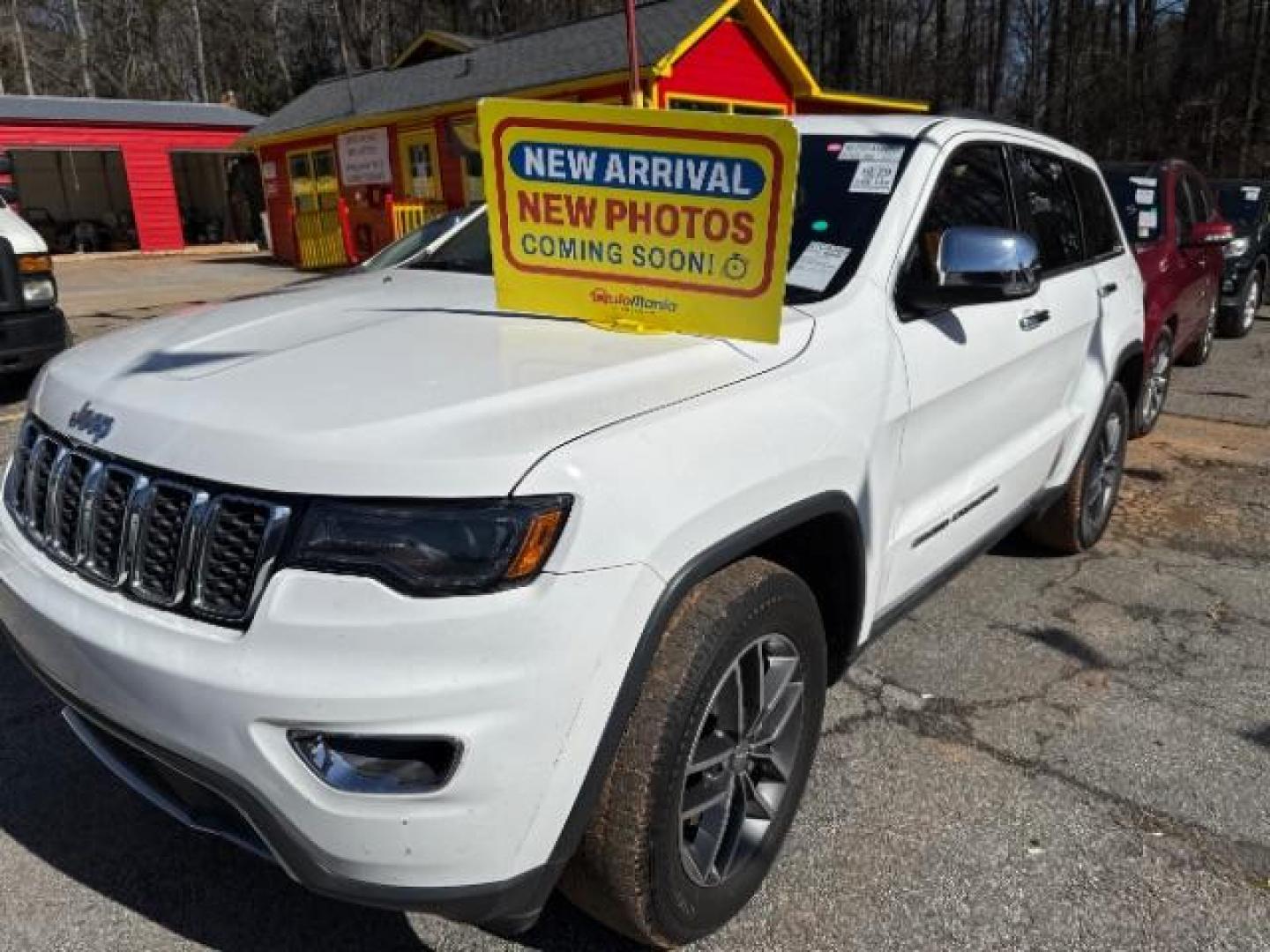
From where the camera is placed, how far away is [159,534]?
74.0 inches

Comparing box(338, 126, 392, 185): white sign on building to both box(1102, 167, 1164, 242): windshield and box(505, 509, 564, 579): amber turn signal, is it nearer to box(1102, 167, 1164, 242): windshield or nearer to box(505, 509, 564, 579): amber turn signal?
box(1102, 167, 1164, 242): windshield

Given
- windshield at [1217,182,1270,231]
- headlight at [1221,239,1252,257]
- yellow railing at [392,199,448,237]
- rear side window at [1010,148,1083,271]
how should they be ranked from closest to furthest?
rear side window at [1010,148,1083,271] < headlight at [1221,239,1252,257] < windshield at [1217,182,1270,231] < yellow railing at [392,199,448,237]

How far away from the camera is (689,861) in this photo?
215cm

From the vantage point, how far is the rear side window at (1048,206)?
3.62 m

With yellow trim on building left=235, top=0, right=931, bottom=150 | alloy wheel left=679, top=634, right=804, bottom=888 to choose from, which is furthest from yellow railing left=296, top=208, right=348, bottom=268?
alloy wheel left=679, top=634, right=804, bottom=888

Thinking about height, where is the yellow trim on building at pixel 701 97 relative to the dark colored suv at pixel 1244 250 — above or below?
above

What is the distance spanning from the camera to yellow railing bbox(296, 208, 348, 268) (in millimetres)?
21734

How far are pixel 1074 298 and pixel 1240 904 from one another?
2209 millimetres

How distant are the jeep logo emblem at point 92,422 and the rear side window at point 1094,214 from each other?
3703mm

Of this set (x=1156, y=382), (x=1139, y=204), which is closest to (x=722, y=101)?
(x=1139, y=204)

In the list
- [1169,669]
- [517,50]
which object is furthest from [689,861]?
[517,50]

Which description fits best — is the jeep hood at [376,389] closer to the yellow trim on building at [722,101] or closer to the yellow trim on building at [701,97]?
the yellow trim on building at [701,97]

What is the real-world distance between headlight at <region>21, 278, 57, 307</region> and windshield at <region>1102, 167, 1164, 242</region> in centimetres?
729

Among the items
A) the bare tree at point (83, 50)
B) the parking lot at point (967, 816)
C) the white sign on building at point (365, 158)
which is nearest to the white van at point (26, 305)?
the parking lot at point (967, 816)
